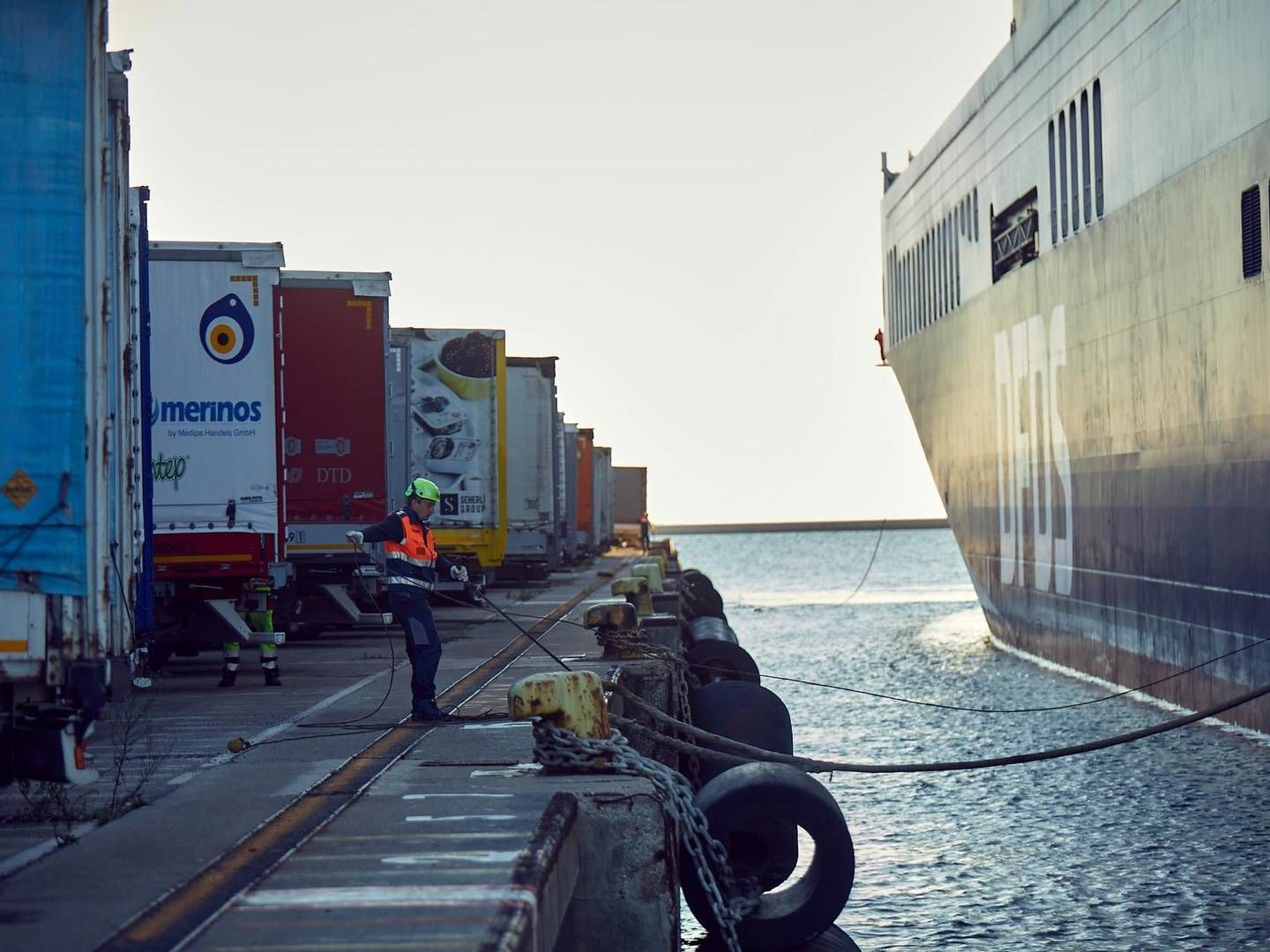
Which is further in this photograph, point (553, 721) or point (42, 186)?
point (553, 721)

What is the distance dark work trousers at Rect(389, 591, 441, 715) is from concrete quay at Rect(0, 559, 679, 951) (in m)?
0.35

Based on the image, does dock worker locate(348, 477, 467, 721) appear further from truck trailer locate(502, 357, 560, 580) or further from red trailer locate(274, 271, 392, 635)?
truck trailer locate(502, 357, 560, 580)

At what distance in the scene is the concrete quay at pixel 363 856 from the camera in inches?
202

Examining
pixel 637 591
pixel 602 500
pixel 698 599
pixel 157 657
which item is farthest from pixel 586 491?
pixel 157 657

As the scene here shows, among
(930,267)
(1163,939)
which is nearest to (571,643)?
(1163,939)

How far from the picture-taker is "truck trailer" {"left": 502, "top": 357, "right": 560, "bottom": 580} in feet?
112

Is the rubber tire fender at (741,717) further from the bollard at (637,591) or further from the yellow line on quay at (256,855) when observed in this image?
the yellow line on quay at (256,855)

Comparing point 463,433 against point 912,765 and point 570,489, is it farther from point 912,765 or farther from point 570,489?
point 912,765

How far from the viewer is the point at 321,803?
7.55 m

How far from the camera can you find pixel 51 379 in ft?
22.9

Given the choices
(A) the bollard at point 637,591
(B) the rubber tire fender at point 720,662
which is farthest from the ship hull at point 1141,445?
(A) the bollard at point 637,591

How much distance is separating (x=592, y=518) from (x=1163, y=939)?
4522 cm

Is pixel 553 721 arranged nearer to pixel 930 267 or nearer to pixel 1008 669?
pixel 1008 669

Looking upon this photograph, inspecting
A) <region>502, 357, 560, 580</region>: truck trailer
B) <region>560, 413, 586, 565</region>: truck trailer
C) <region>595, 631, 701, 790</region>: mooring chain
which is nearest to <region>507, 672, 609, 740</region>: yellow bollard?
<region>595, 631, 701, 790</region>: mooring chain
